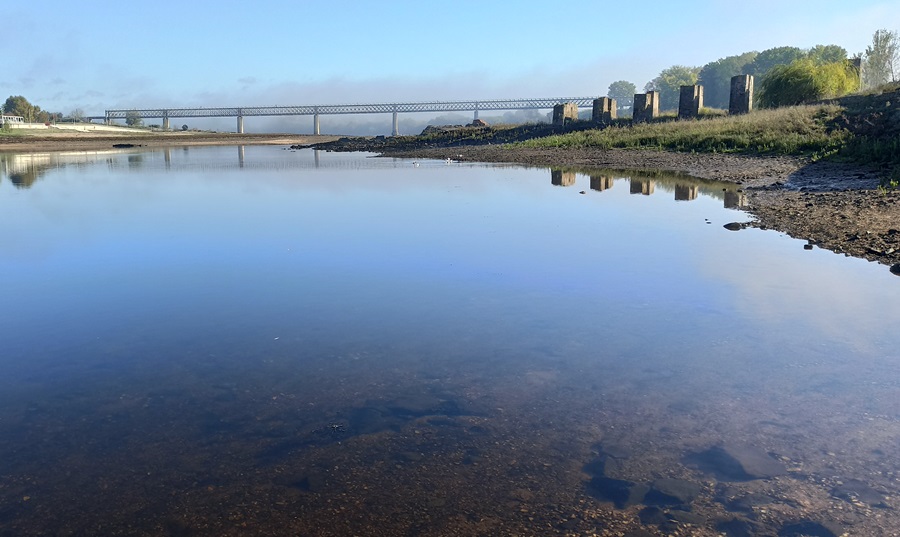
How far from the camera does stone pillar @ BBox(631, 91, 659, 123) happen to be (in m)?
39.8

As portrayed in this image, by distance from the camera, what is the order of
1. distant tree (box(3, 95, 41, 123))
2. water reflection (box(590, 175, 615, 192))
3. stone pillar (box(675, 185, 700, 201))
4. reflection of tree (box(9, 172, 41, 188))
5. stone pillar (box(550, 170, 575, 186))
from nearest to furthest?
stone pillar (box(675, 185, 700, 201)) → water reflection (box(590, 175, 615, 192)) → stone pillar (box(550, 170, 575, 186)) → reflection of tree (box(9, 172, 41, 188)) → distant tree (box(3, 95, 41, 123))

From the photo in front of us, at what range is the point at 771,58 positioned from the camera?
381 feet

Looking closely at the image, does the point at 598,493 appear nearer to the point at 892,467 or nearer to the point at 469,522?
the point at 469,522

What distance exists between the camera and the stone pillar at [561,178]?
1887cm

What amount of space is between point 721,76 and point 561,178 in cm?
12034

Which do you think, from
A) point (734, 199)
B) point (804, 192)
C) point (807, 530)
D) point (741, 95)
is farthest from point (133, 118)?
point (807, 530)

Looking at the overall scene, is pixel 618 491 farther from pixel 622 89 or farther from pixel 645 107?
pixel 622 89

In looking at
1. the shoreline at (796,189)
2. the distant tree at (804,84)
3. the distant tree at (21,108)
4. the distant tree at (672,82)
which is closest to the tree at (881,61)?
the distant tree at (804,84)

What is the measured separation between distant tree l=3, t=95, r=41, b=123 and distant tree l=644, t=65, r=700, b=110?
97.8 meters

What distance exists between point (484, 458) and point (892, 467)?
1935 millimetres

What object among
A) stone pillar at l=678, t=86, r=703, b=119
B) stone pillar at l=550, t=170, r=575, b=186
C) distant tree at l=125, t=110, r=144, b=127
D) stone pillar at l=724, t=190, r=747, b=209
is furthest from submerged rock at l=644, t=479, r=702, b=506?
distant tree at l=125, t=110, r=144, b=127

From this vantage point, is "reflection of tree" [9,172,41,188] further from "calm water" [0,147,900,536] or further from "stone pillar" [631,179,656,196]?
"stone pillar" [631,179,656,196]

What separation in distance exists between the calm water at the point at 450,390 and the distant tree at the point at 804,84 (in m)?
33.6

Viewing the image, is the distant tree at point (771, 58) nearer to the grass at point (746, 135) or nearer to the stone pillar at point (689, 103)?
the stone pillar at point (689, 103)
